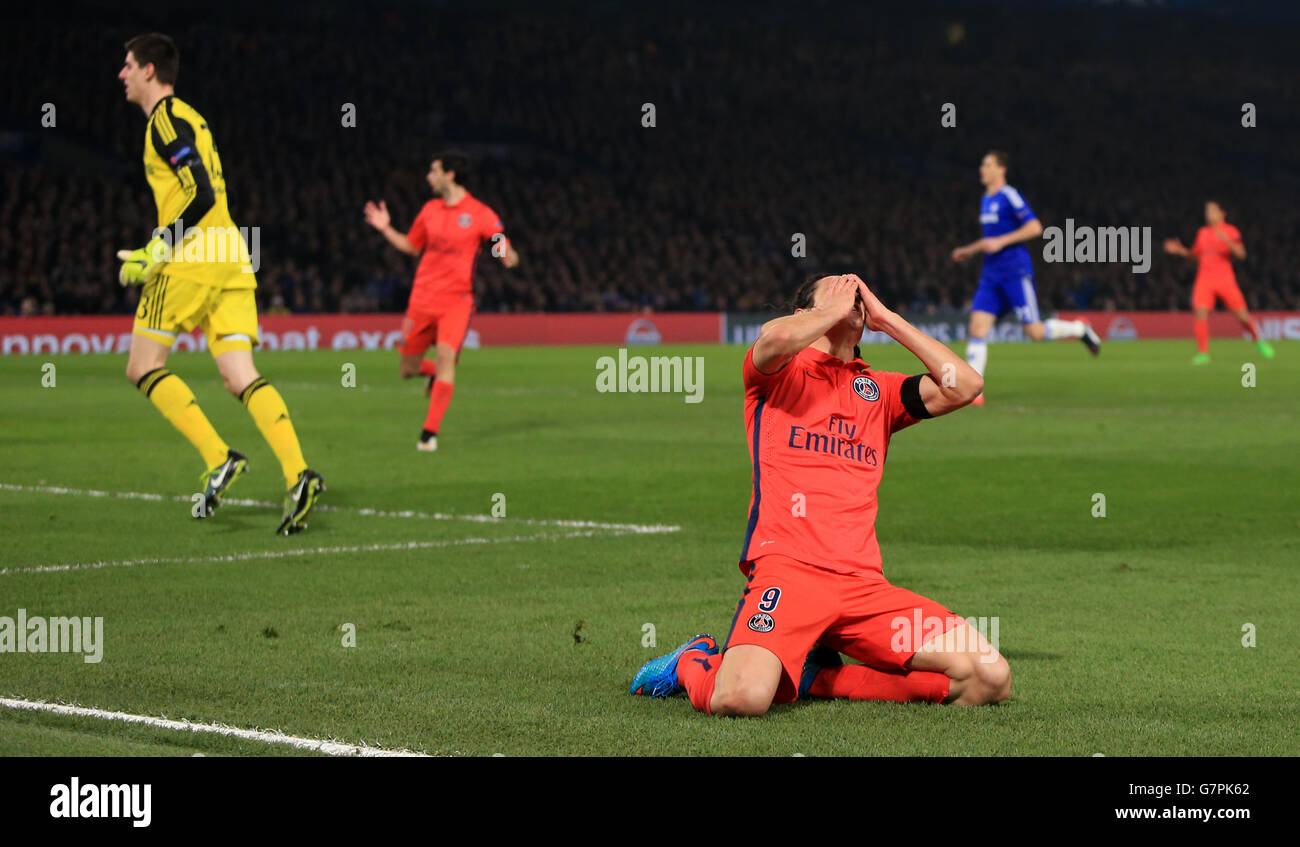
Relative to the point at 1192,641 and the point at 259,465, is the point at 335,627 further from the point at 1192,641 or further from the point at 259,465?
the point at 259,465

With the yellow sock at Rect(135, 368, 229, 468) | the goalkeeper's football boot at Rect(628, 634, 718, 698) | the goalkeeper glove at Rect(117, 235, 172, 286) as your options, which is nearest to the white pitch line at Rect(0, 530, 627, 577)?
the yellow sock at Rect(135, 368, 229, 468)

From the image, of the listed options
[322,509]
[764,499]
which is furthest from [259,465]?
[764,499]

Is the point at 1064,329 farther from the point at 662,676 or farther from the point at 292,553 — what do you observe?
the point at 662,676

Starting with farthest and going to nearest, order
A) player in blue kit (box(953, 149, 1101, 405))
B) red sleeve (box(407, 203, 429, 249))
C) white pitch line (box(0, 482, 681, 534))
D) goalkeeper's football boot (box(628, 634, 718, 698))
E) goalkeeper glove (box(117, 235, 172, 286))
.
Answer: player in blue kit (box(953, 149, 1101, 405)), red sleeve (box(407, 203, 429, 249)), white pitch line (box(0, 482, 681, 534)), goalkeeper glove (box(117, 235, 172, 286)), goalkeeper's football boot (box(628, 634, 718, 698))

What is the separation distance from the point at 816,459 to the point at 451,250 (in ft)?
30.3

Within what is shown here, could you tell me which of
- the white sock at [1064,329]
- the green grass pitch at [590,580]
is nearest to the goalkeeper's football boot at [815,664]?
the green grass pitch at [590,580]

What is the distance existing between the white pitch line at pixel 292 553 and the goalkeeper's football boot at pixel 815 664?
3.62 m

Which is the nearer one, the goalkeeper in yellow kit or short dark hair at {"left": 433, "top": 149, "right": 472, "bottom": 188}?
the goalkeeper in yellow kit

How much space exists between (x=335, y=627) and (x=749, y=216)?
40213 millimetres

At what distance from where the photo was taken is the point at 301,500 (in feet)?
28.9

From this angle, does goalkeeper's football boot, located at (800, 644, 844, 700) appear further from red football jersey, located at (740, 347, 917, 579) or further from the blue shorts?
the blue shorts

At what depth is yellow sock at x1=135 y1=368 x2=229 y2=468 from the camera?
904cm

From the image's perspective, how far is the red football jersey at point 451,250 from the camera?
14016 mm

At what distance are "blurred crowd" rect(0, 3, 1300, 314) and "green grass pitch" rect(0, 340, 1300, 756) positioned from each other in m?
20.4
